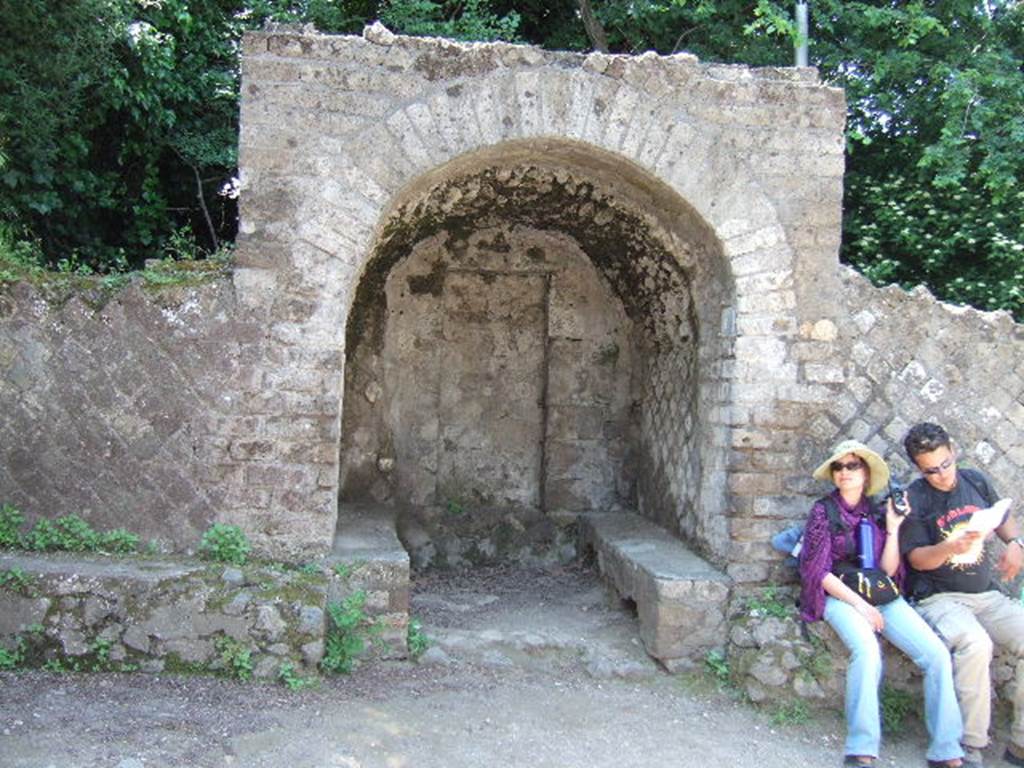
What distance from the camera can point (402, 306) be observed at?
6.66 m

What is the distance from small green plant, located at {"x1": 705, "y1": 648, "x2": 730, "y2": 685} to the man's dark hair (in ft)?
4.45

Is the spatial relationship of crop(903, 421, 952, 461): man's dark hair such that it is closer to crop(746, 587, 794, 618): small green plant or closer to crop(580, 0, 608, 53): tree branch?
crop(746, 587, 794, 618): small green plant

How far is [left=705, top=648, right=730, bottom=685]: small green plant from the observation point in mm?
4828

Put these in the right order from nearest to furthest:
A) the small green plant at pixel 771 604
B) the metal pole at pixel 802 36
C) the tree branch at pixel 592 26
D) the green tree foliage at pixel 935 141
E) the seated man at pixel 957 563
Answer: the seated man at pixel 957 563 < the small green plant at pixel 771 604 < the green tree foliage at pixel 935 141 < the metal pole at pixel 802 36 < the tree branch at pixel 592 26

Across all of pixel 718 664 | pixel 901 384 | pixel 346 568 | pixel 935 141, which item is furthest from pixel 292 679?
pixel 935 141

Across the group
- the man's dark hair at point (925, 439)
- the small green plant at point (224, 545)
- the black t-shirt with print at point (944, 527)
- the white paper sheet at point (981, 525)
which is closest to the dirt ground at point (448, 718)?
the small green plant at point (224, 545)

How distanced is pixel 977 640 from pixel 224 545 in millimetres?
3466

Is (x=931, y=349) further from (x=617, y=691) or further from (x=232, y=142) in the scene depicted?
(x=232, y=142)

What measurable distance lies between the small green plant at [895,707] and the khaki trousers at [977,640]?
36cm

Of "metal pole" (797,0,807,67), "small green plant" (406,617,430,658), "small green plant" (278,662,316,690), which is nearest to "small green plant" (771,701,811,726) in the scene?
"small green plant" (406,617,430,658)

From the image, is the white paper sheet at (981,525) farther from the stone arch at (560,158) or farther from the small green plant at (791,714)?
the small green plant at (791,714)

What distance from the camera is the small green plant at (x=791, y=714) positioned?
4.55 meters

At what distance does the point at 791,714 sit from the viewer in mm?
4590

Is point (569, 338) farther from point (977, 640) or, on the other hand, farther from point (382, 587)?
point (977, 640)
